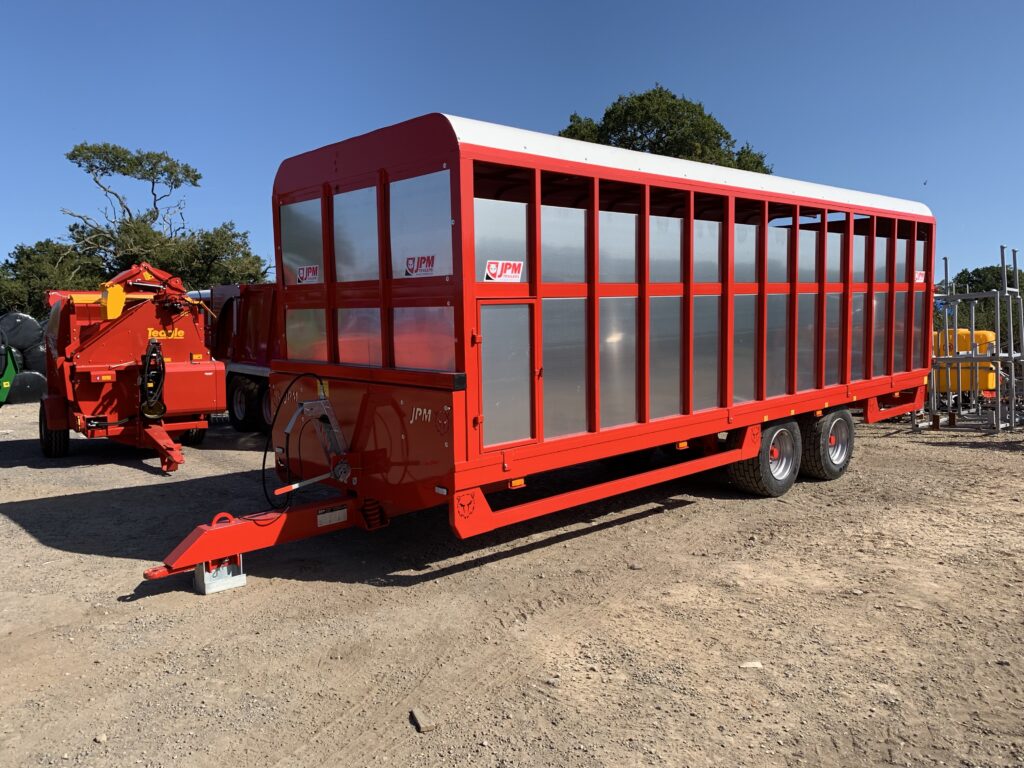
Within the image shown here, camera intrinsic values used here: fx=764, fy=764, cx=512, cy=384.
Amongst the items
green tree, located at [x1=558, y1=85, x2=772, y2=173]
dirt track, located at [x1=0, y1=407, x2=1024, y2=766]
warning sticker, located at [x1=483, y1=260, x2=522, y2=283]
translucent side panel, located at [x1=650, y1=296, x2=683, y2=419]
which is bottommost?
dirt track, located at [x1=0, y1=407, x2=1024, y2=766]

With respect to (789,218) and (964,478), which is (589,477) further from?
(964,478)

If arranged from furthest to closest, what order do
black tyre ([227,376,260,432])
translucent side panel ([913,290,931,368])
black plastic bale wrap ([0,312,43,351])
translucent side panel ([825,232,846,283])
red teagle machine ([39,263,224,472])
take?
1. black plastic bale wrap ([0,312,43,351])
2. black tyre ([227,376,260,432])
3. red teagle machine ([39,263,224,472])
4. translucent side panel ([913,290,931,368])
5. translucent side panel ([825,232,846,283])

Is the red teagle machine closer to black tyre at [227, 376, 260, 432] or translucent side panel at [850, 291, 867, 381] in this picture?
black tyre at [227, 376, 260, 432]

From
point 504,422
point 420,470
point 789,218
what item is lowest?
point 420,470

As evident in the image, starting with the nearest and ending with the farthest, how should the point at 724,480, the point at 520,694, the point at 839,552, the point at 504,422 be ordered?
the point at 520,694 < the point at 504,422 < the point at 839,552 < the point at 724,480

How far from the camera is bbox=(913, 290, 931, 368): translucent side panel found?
9.27 m

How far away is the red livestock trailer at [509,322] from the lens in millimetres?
4848

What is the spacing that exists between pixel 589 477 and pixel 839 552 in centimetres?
314

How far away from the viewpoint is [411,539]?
6.29 metres

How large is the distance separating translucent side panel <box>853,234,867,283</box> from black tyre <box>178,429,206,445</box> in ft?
29.2

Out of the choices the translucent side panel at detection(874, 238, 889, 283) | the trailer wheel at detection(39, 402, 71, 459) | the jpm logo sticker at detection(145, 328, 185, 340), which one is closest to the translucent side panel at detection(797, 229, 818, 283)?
the translucent side panel at detection(874, 238, 889, 283)

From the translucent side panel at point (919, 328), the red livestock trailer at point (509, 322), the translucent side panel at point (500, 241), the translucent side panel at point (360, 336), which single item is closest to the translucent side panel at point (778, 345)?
the red livestock trailer at point (509, 322)

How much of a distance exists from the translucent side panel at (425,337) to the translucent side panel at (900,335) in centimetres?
628

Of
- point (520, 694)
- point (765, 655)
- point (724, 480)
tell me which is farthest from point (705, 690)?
point (724, 480)
